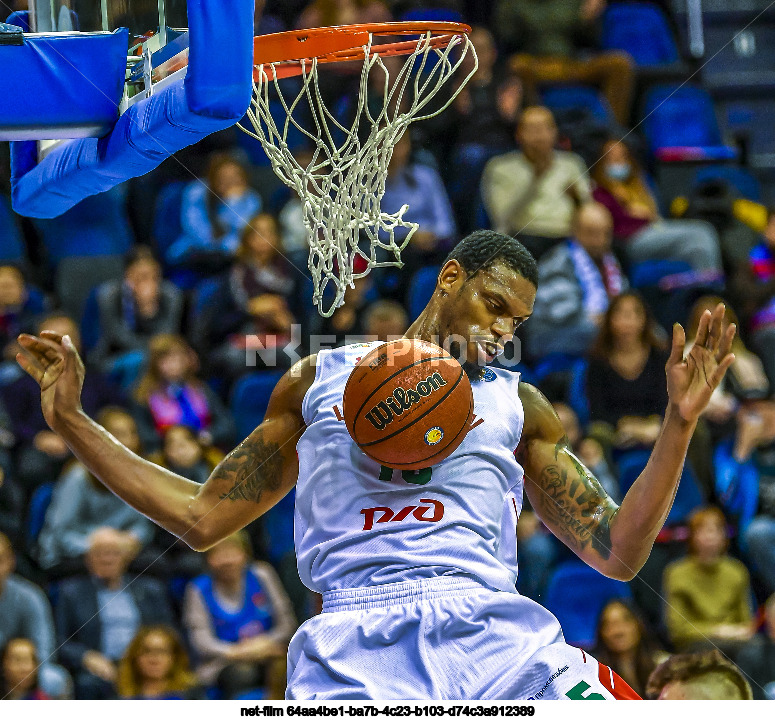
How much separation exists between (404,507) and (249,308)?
2.83m

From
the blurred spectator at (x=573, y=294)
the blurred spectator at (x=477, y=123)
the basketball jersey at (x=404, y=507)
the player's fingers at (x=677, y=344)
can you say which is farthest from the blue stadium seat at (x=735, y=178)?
the player's fingers at (x=677, y=344)

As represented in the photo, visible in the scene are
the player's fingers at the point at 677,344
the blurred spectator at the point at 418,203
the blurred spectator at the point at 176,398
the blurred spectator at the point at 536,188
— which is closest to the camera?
the player's fingers at the point at 677,344

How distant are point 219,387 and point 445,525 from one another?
9.27 feet

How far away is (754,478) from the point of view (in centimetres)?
536

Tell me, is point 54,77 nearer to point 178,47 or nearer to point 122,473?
point 178,47

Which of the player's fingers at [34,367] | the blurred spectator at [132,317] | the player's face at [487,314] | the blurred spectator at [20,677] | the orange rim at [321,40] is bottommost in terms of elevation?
the blurred spectator at [20,677]

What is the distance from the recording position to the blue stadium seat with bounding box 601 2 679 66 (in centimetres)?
671

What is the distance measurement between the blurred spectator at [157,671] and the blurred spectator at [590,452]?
204cm

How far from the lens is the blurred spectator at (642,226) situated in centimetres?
584

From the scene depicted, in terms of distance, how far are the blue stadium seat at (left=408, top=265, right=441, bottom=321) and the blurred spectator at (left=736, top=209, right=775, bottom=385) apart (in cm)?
163

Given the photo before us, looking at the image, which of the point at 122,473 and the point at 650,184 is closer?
the point at 122,473

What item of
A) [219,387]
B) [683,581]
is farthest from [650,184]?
[219,387]

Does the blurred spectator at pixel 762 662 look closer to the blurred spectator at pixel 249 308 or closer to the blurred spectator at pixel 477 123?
the blurred spectator at pixel 477 123

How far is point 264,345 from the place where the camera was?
551cm
